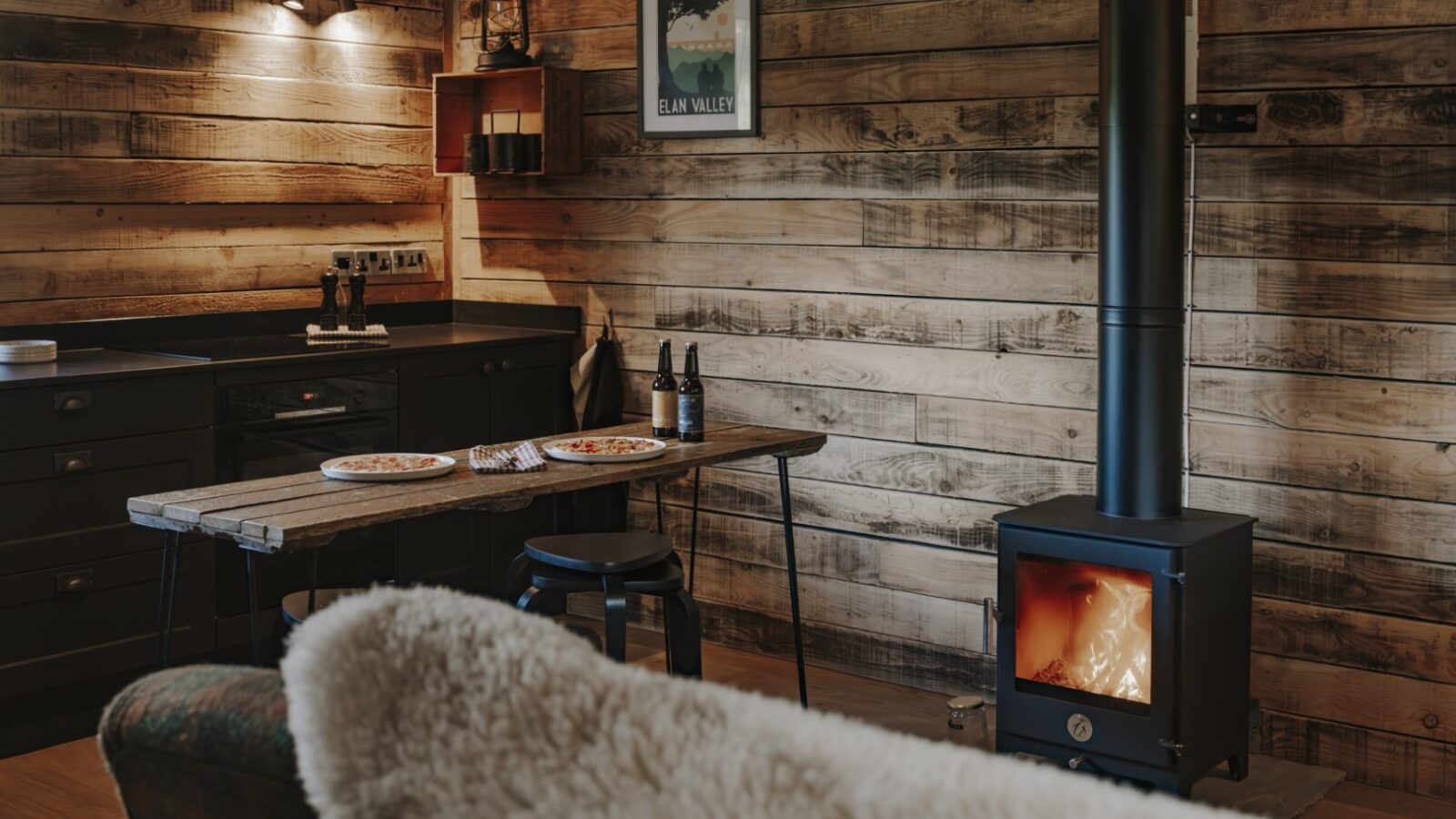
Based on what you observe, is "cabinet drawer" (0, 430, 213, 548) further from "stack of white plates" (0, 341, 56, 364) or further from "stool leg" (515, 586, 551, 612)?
"stool leg" (515, 586, 551, 612)

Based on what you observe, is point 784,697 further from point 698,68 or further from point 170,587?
point 698,68

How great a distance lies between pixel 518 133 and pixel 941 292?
5.38 ft

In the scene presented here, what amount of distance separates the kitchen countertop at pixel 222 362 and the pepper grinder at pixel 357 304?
0.12 meters

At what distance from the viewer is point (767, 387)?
459cm

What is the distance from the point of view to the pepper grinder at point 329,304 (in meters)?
4.82

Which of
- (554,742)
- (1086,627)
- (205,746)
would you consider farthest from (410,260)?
(554,742)

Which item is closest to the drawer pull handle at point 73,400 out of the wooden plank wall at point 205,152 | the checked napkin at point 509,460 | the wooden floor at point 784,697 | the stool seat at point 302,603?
the wooden plank wall at point 205,152

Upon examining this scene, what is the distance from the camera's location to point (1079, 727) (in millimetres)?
3316

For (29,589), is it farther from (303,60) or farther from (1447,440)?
(1447,440)

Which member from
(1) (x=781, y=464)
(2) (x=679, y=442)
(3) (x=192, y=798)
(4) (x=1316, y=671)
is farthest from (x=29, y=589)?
(4) (x=1316, y=671)

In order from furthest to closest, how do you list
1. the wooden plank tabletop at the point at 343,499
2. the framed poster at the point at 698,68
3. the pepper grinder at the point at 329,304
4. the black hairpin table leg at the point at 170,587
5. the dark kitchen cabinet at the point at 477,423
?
1. the pepper grinder at the point at 329,304
2. the dark kitchen cabinet at the point at 477,423
3. the framed poster at the point at 698,68
4. the black hairpin table leg at the point at 170,587
5. the wooden plank tabletop at the point at 343,499

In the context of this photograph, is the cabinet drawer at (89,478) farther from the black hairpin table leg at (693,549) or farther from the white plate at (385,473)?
the black hairpin table leg at (693,549)

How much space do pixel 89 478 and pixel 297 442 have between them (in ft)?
2.08

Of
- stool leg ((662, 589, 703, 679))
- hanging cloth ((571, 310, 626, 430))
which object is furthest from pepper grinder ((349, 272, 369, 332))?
stool leg ((662, 589, 703, 679))
